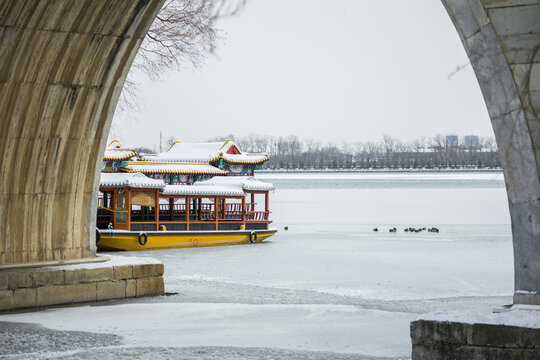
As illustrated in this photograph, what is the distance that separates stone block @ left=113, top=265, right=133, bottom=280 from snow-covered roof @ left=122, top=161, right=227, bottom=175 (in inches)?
839

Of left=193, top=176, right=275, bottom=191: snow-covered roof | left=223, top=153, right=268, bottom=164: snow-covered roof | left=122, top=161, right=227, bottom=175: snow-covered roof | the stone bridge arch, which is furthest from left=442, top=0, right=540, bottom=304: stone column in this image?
left=223, top=153, right=268, bottom=164: snow-covered roof

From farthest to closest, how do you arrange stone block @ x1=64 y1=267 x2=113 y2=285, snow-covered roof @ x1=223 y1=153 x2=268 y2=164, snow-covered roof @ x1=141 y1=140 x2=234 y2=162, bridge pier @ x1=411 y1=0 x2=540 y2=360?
snow-covered roof @ x1=141 y1=140 x2=234 y2=162 < snow-covered roof @ x1=223 y1=153 x2=268 y2=164 < stone block @ x1=64 y1=267 x2=113 y2=285 < bridge pier @ x1=411 y1=0 x2=540 y2=360

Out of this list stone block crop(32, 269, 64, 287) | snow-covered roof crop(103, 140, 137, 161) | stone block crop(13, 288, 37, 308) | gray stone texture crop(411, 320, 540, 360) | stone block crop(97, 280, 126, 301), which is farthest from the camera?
snow-covered roof crop(103, 140, 137, 161)

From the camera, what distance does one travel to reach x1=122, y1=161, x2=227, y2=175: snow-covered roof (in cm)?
3364

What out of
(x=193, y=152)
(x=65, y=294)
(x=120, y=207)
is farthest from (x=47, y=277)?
(x=193, y=152)

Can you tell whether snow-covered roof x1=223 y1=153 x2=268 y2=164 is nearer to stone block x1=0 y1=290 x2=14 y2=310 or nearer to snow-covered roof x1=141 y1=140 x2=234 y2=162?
snow-covered roof x1=141 y1=140 x2=234 y2=162

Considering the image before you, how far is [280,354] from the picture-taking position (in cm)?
820

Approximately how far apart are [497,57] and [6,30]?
588 cm

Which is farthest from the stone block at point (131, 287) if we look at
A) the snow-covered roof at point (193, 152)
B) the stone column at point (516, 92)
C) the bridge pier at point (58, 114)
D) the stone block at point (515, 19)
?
the snow-covered roof at point (193, 152)

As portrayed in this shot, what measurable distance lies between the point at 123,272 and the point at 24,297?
1445 mm

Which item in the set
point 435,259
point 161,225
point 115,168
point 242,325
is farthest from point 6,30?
point 115,168

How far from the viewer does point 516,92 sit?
5.88 m

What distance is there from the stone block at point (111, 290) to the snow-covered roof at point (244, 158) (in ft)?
89.2

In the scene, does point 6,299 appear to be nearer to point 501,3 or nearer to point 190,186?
point 501,3
